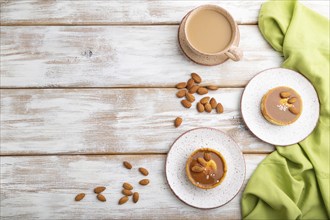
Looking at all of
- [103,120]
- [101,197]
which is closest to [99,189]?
[101,197]

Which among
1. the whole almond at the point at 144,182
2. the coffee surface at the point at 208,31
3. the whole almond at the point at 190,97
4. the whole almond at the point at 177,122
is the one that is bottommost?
the whole almond at the point at 144,182

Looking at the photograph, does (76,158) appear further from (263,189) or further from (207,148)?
(263,189)

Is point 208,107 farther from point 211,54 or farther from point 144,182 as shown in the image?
point 144,182

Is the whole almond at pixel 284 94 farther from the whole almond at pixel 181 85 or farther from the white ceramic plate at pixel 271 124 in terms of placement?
the whole almond at pixel 181 85

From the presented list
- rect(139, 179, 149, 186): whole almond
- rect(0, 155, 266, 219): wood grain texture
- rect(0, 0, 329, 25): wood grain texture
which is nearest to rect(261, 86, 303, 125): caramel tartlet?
rect(0, 155, 266, 219): wood grain texture

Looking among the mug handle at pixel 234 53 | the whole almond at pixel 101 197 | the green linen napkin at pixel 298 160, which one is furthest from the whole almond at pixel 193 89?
the whole almond at pixel 101 197

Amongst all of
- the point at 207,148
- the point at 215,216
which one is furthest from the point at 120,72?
the point at 215,216
